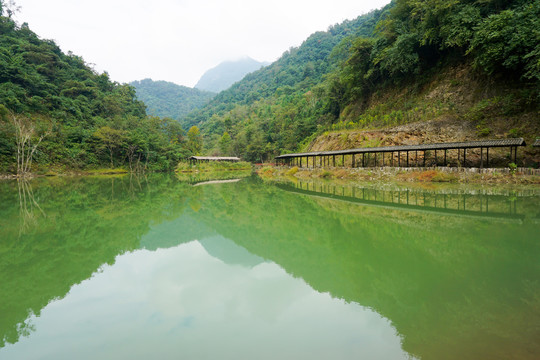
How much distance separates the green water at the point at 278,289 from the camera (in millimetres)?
2904

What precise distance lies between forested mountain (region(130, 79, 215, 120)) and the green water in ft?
451

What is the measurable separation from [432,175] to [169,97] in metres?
157

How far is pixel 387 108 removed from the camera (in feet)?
99.4

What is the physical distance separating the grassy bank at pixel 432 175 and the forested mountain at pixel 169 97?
12380 centimetres

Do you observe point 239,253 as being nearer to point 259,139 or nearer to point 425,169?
point 425,169

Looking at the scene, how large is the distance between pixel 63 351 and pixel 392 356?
3.42 metres

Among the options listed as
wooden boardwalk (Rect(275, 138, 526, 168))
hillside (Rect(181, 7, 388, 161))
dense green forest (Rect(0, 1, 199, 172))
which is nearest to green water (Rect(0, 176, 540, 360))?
wooden boardwalk (Rect(275, 138, 526, 168))

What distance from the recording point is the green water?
2904 millimetres

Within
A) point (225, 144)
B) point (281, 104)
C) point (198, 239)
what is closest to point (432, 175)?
point (198, 239)

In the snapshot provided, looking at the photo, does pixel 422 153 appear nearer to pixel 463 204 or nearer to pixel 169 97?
pixel 463 204

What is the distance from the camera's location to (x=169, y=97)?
153250 millimetres

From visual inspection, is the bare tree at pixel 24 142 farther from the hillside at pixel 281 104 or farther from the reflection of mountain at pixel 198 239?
the hillside at pixel 281 104

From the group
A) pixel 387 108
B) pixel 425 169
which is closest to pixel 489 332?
pixel 425 169

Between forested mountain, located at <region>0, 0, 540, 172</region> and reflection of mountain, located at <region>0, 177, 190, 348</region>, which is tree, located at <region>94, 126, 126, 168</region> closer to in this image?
forested mountain, located at <region>0, 0, 540, 172</region>
